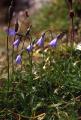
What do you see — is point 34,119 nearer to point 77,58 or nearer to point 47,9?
point 77,58

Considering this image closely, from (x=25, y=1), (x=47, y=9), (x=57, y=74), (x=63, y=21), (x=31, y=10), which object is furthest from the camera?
(x=25, y=1)

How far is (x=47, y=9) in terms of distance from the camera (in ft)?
25.5

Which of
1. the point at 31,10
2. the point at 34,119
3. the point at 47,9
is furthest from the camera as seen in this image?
the point at 31,10

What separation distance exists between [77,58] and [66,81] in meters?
0.56

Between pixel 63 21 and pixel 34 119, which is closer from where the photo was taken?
pixel 34 119

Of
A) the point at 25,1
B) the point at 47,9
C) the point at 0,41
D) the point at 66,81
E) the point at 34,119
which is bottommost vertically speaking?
the point at 34,119

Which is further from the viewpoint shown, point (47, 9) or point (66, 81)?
point (47, 9)

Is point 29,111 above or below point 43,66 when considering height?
below

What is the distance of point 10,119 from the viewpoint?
144 inches

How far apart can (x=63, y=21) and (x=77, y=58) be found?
110 inches

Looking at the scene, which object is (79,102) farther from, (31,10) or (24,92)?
(31,10)

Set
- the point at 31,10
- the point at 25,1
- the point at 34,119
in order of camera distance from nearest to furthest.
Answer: the point at 34,119
the point at 31,10
the point at 25,1

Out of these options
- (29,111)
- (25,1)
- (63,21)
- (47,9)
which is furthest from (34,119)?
(25,1)

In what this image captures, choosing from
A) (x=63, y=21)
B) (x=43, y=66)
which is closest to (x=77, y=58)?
(x=43, y=66)
